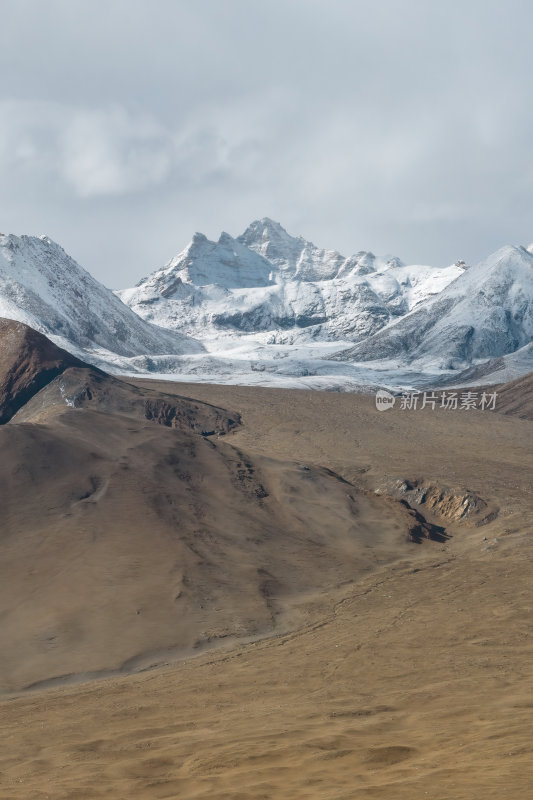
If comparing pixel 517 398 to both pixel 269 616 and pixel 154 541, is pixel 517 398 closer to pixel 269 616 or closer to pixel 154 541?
pixel 154 541

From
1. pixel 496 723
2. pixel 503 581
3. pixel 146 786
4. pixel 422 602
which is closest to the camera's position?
pixel 146 786

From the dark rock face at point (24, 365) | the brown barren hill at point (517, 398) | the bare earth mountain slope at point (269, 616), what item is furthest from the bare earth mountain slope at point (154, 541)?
the brown barren hill at point (517, 398)

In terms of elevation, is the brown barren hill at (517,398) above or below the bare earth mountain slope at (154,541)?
above

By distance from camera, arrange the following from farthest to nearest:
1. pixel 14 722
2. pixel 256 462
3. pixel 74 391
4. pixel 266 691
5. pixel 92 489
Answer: pixel 74 391, pixel 256 462, pixel 92 489, pixel 266 691, pixel 14 722

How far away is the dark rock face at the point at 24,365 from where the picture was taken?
74.2 m

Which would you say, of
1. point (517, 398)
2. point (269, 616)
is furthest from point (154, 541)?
point (517, 398)

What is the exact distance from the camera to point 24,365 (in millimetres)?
77188

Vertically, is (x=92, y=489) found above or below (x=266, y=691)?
above

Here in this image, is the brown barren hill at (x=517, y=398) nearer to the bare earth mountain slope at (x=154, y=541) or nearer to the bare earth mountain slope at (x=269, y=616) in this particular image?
the bare earth mountain slope at (x=269, y=616)

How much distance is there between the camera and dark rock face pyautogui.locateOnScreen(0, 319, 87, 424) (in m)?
74.2

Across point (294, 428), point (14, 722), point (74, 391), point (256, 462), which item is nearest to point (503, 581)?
point (256, 462)

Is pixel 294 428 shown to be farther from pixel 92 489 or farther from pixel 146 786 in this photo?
pixel 146 786

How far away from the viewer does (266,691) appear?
1011 inches

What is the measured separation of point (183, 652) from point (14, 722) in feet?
28.2
